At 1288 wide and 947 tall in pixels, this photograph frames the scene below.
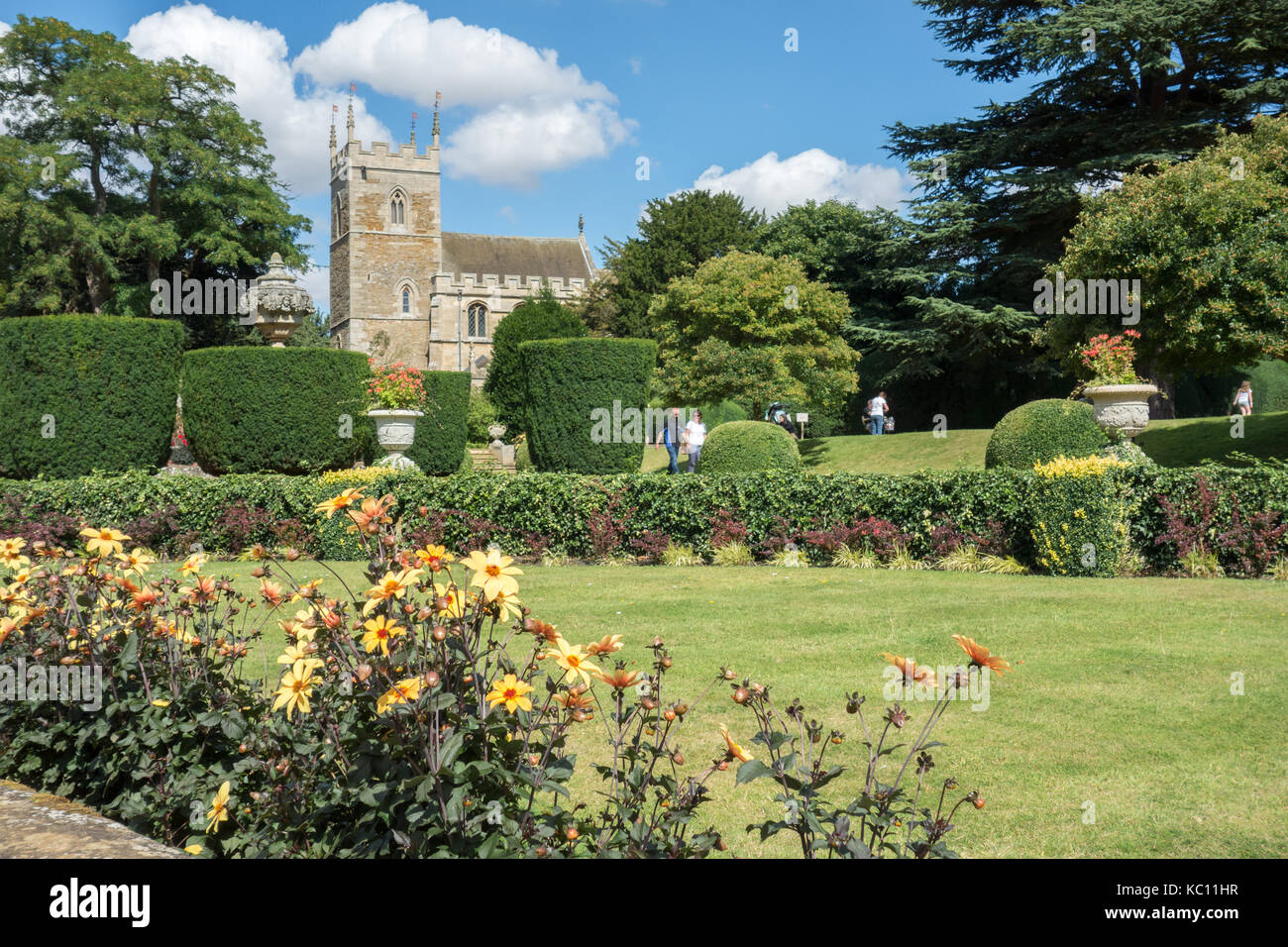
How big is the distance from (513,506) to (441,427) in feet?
31.3

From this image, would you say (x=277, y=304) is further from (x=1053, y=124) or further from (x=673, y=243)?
(x=673, y=243)

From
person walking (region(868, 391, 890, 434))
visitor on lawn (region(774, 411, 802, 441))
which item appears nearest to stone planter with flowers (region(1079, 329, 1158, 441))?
person walking (region(868, 391, 890, 434))

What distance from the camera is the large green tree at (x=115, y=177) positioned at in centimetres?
2873

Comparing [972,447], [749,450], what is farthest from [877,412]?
[749,450]

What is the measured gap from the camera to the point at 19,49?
29.5 meters

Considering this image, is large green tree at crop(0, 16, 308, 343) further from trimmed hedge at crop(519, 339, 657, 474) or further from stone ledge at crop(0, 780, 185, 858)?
stone ledge at crop(0, 780, 185, 858)

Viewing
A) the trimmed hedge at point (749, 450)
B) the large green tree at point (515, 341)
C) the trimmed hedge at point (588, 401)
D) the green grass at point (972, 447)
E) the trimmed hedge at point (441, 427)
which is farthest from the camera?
the large green tree at point (515, 341)

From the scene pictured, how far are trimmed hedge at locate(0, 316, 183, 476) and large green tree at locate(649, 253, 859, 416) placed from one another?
15476 mm

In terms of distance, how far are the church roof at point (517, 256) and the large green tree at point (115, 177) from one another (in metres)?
22.2

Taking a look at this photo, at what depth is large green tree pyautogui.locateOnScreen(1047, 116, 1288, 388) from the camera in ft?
51.7

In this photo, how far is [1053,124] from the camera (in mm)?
24578

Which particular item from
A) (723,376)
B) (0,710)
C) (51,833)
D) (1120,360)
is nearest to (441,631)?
(51,833)

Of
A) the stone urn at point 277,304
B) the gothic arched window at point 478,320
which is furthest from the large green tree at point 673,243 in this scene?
the stone urn at point 277,304

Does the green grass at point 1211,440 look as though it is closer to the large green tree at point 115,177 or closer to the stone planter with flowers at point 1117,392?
the stone planter with flowers at point 1117,392
